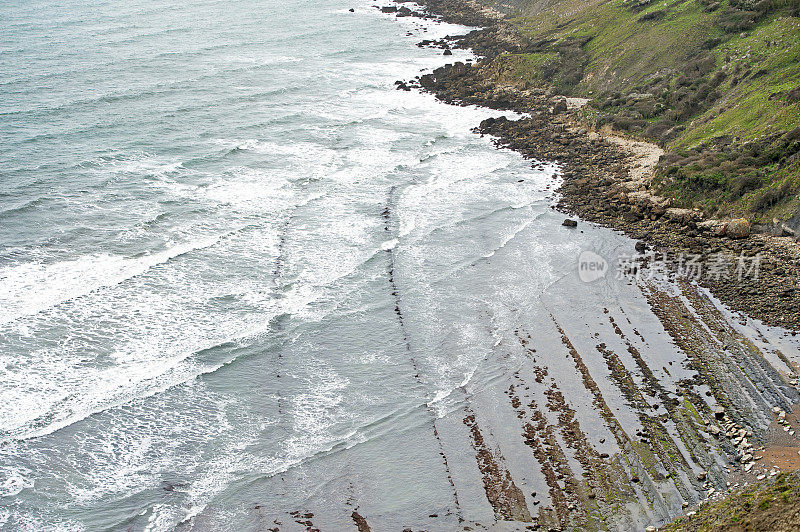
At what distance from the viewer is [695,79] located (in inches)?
1790

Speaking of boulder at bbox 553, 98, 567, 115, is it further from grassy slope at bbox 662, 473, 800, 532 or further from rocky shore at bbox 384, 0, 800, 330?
grassy slope at bbox 662, 473, 800, 532

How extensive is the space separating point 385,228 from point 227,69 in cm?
4088

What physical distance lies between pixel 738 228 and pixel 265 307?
2284cm

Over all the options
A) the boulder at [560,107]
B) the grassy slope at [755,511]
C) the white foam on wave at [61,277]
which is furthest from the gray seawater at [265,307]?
the boulder at [560,107]

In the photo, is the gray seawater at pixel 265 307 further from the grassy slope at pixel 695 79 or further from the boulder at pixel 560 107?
the grassy slope at pixel 695 79

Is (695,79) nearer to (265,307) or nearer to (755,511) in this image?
(265,307)

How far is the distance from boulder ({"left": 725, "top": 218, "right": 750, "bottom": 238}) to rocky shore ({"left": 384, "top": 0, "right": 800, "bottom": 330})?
0.15 feet

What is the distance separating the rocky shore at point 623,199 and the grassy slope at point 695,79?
150 centimetres

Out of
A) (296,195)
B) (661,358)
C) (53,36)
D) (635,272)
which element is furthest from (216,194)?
(53,36)

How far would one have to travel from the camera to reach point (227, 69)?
68688 mm

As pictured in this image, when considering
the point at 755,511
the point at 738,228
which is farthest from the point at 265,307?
the point at 738,228

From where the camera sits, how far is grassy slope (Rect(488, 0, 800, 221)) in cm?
3375

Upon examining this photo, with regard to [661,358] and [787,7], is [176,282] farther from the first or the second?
[787,7]

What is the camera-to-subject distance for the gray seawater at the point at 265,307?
20812mm
